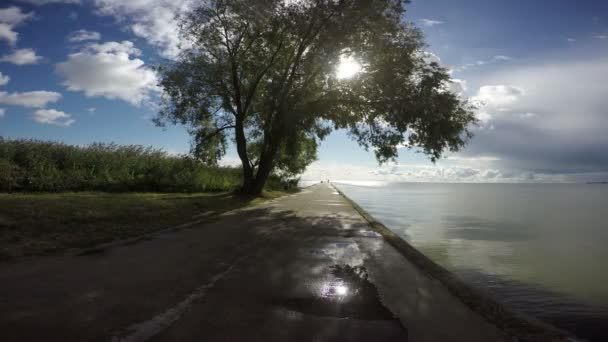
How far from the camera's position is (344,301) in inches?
192

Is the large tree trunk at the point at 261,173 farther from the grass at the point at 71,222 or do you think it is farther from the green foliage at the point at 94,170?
the grass at the point at 71,222

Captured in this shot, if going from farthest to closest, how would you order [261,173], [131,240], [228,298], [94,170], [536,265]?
[261,173], [94,170], [536,265], [131,240], [228,298]

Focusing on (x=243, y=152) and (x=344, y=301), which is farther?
(x=243, y=152)

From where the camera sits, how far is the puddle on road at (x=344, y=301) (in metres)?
4.41

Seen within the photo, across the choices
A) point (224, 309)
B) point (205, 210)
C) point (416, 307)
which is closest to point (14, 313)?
point (224, 309)

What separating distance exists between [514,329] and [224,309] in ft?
11.4

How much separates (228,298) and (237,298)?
0.40 ft

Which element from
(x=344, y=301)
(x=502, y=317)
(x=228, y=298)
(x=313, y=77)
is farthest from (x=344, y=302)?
(x=313, y=77)

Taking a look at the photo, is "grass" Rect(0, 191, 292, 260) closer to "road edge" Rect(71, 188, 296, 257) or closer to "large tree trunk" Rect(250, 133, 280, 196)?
"road edge" Rect(71, 188, 296, 257)

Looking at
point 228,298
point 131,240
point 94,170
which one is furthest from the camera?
point 94,170

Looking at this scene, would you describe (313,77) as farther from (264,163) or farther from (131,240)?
(131,240)

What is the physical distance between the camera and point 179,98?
867 inches

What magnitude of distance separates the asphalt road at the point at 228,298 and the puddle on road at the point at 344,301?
0.05 ft

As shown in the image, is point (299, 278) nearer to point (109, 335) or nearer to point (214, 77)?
point (109, 335)
